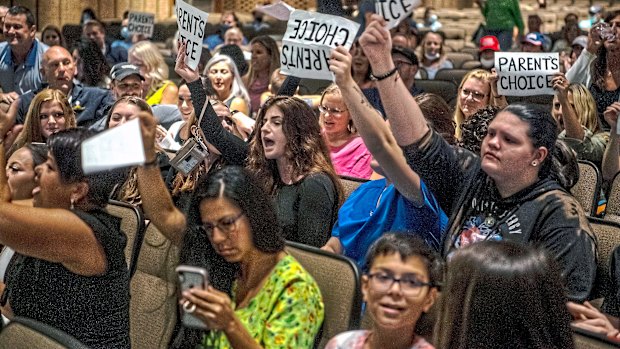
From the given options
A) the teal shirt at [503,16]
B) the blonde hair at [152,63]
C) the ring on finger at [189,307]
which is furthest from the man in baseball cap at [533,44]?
the ring on finger at [189,307]

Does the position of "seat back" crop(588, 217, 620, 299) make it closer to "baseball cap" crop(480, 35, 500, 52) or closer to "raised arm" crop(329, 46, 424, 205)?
"raised arm" crop(329, 46, 424, 205)

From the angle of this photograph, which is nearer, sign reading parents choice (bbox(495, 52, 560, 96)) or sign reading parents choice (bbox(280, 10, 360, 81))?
sign reading parents choice (bbox(280, 10, 360, 81))

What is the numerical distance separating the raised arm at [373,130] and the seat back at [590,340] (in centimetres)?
100

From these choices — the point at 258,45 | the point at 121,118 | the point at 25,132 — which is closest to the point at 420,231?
the point at 121,118

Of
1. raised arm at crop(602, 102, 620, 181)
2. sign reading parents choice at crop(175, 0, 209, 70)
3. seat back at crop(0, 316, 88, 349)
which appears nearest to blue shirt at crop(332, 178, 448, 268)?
seat back at crop(0, 316, 88, 349)

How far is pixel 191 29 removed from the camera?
14.9 ft

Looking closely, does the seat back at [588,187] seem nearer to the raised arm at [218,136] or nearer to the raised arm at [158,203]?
the raised arm at [218,136]

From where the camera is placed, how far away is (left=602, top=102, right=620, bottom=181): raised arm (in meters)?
4.66

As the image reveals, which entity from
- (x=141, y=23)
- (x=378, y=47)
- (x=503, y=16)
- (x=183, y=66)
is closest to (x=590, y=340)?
(x=378, y=47)

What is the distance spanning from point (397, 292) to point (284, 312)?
0.30 metres

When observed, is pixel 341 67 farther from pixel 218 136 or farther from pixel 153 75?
pixel 153 75

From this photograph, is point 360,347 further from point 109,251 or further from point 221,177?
point 109,251

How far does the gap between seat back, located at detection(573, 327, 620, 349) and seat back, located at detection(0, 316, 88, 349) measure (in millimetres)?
998

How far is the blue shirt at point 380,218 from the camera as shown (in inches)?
125
